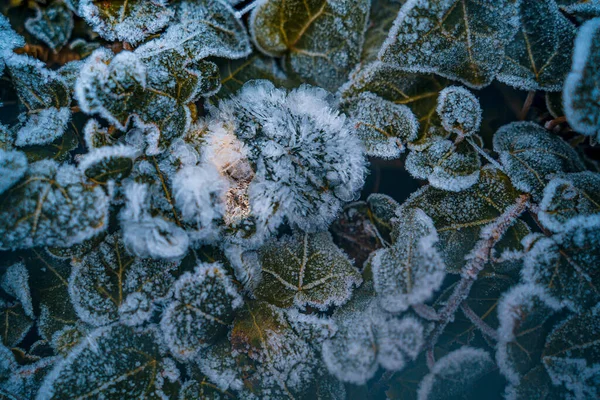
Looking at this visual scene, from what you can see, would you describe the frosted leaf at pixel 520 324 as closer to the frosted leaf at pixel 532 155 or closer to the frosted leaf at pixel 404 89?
the frosted leaf at pixel 532 155

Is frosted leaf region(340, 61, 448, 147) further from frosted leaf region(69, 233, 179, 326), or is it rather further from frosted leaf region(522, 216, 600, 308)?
frosted leaf region(69, 233, 179, 326)

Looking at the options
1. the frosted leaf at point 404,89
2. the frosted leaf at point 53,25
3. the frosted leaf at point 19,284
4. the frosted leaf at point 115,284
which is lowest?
the frosted leaf at point 19,284

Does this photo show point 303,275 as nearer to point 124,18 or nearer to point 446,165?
point 446,165

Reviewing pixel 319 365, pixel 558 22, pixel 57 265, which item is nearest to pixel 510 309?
pixel 319 365

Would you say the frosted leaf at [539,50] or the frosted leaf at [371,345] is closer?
the frosted leaf at [371,345]

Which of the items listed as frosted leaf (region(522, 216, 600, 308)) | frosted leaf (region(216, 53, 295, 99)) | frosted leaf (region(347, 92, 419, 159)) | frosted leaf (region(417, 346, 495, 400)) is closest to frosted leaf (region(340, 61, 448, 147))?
frosted leaf (region(347, 92, 419, 159))

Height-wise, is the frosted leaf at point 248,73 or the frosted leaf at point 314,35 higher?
the frosted leaf at point 314,35

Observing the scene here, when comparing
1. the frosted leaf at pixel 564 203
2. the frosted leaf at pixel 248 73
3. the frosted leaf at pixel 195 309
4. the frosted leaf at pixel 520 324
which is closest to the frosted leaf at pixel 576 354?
the frosted leaf at pixel 520 324
